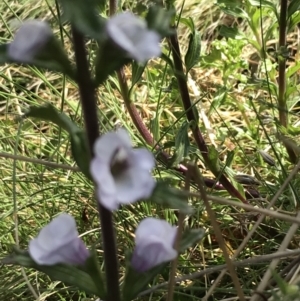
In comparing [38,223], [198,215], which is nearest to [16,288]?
[38,223]

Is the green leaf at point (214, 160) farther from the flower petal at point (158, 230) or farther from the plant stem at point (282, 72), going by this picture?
the flower petal at point (158, 230)

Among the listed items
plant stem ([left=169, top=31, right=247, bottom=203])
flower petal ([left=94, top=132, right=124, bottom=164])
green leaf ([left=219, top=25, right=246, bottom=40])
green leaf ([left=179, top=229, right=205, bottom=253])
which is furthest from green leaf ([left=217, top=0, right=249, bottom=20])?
flower petal ([left=94, top=132, right=124, bottom=164])

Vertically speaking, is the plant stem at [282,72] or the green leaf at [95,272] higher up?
the plant stem at [282,72]

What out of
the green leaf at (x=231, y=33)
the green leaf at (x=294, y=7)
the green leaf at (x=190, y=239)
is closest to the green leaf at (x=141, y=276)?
the green leaf at (x=190, y=239)

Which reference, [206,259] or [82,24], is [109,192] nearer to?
[82,24]

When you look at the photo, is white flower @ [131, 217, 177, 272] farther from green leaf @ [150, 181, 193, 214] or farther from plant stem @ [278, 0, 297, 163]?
plant stem @ [278, 0, 297, 163]

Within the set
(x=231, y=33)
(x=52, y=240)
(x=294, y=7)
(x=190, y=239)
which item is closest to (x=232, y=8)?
(x=231, y=33)

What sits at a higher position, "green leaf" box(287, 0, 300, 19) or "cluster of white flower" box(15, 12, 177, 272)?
"green leaf" box(287, 0, 300, 19)

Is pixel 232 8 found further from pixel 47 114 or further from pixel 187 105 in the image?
pixel 47 114
